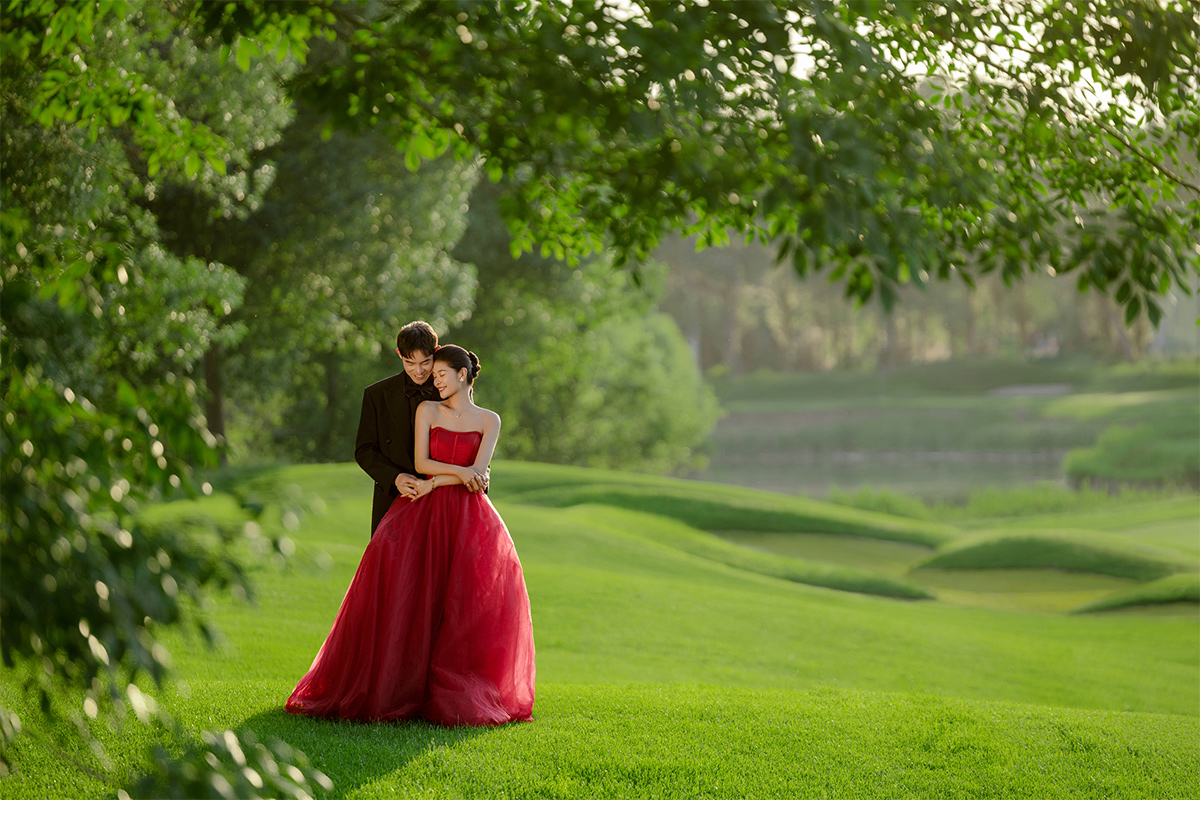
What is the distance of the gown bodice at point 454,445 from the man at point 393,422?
0.19 metres

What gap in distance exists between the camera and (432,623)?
207 inches

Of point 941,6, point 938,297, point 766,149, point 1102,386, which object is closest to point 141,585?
point 766,149

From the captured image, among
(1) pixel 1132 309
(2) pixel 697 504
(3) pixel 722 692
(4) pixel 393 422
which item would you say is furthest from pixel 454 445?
(2) pixel 697 504

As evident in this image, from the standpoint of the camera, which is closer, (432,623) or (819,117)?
(819,117)

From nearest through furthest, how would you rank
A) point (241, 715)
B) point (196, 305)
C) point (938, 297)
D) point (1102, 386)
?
point (241, 715)
point (196, 305)
point (1102, 386)
point (938, 297)

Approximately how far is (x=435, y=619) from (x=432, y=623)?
4 centimetres

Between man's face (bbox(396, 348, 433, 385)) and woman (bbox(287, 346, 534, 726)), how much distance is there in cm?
8

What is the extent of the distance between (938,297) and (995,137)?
137 ft

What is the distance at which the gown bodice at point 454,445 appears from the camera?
17.5ft

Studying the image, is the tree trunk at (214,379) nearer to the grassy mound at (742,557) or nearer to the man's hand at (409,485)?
the grassy mound at (742,557)

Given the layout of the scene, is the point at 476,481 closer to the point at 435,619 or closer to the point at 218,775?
the point at 435,619

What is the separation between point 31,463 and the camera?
2414 millimetres

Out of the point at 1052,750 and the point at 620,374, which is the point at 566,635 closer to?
the point at 1052,750

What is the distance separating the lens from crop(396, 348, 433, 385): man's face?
5.35 m
